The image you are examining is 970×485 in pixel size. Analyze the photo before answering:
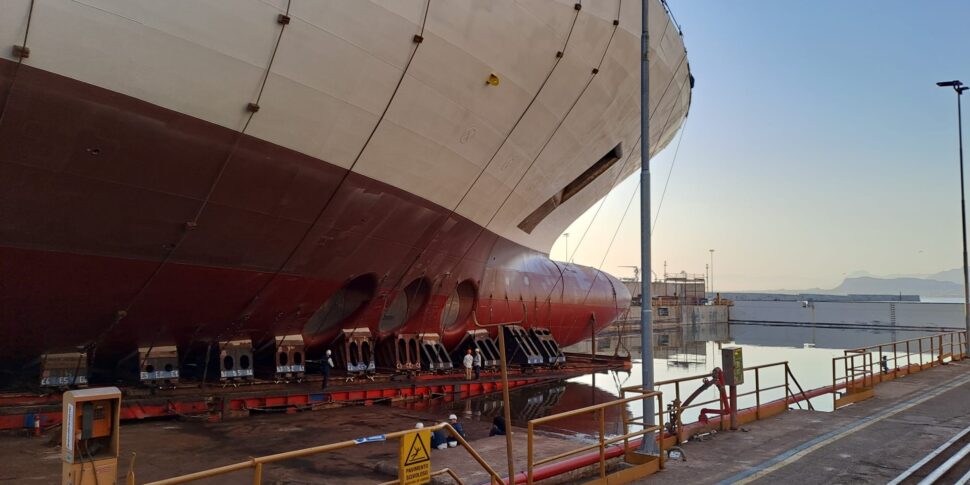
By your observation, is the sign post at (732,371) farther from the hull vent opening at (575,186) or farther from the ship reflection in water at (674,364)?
the hull vent opening at (575,186)

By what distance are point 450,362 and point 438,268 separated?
2737mm

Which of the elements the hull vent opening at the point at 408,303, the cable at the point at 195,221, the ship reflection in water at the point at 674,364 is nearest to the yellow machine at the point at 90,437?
the cable at the point at 195,221

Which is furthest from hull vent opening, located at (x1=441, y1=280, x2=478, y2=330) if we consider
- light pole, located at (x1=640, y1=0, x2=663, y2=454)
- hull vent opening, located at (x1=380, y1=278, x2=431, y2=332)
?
light pole, located at (x1=640, y1=0, x2=663, y2=454)

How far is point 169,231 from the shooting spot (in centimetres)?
1029

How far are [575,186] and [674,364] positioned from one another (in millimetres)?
14728

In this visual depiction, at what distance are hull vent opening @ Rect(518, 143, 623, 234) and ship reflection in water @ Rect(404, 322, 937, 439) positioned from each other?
566 centimetres

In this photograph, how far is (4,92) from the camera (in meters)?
7.82

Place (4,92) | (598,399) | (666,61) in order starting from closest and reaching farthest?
(4,92) < (666,61) < (598,399)

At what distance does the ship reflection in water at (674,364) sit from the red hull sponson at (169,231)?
186 inches

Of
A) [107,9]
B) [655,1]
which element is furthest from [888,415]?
[107,9]

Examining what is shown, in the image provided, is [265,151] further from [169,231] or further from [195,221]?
[169,231]

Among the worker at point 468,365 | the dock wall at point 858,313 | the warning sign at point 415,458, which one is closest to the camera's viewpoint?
the warning sign at point 415,458

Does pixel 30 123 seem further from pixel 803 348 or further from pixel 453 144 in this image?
pixel 803 348

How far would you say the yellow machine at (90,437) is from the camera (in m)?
4.43
